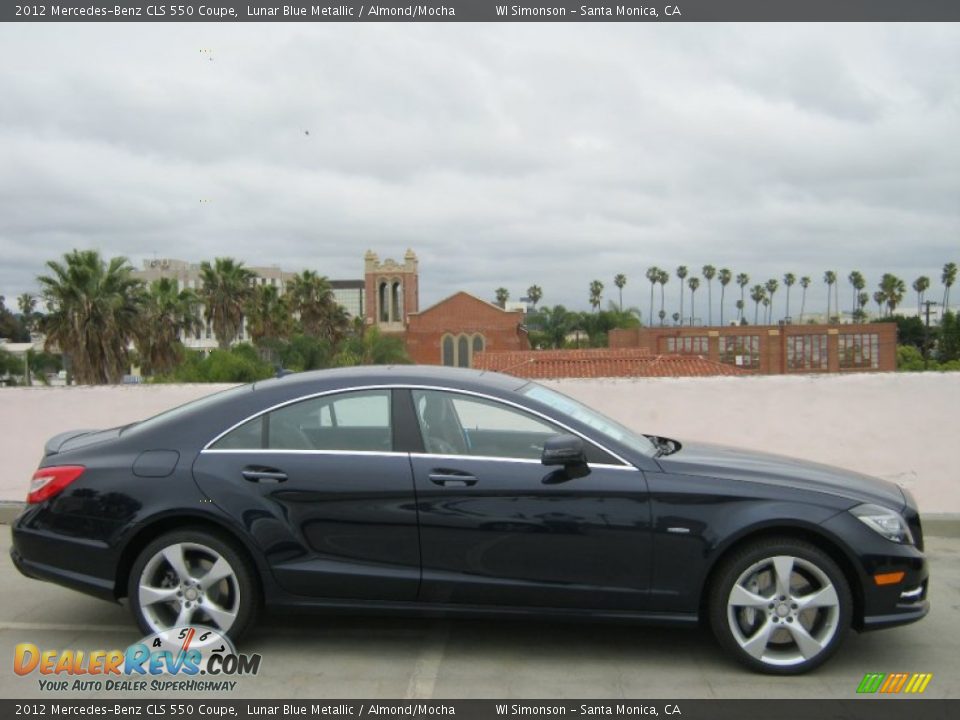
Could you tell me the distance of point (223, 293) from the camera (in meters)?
58.8

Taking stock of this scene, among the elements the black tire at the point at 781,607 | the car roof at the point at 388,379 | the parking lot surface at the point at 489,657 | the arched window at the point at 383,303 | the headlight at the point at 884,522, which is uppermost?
the arched window at the point at 383,303

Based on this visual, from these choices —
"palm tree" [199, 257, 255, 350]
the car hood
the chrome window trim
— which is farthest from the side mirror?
"palm tree" [199, 257, 255, 350]

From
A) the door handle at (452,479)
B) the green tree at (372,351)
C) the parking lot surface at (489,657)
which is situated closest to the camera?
the parking lot surface at (489,657)

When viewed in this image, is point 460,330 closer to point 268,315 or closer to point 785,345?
point 268,315

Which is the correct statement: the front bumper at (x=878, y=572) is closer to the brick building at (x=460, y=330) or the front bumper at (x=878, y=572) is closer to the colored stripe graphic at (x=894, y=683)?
the colored stripe graphic at (x=894, y=683)

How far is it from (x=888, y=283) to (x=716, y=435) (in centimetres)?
11811

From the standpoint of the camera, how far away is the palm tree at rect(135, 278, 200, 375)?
4631 cm

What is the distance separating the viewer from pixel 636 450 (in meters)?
4.46

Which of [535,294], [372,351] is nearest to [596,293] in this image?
[535,294]

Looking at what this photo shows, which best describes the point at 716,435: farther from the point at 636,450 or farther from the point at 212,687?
the point at 212,687

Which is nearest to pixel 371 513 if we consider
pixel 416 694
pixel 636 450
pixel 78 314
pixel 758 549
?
pixel 416 694

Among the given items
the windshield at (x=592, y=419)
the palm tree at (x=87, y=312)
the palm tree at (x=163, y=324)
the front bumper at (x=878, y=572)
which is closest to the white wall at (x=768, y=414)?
the windshield at (x=592, y=419)

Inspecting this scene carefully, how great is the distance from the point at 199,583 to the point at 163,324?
47.4m

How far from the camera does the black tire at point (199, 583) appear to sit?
439 centimetres
